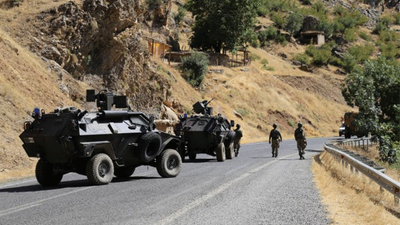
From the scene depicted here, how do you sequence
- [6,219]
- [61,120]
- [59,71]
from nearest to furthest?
[6,219]
[61,120]
[59,71]

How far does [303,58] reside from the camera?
93562mm

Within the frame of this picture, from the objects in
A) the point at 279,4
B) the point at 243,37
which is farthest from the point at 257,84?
the point at 279,4

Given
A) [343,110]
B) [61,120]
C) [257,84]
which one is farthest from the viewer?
[343,110]

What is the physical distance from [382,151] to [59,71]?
21.6m

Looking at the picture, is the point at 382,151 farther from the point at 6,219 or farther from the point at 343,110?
the point at 343,110

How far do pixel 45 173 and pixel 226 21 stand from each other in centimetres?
5651

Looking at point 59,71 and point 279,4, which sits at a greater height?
point 279,4

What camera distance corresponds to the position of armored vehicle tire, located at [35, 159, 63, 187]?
13479 millimetres

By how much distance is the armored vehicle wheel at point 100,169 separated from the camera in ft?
42.4

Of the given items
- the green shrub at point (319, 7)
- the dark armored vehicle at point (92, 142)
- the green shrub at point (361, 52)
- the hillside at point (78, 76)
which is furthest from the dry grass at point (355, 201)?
the green shrub at point (319, 7)

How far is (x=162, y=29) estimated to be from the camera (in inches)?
2724

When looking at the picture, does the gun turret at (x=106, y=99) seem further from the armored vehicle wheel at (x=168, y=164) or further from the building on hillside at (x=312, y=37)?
the building on hillside at (x=312, y=37)

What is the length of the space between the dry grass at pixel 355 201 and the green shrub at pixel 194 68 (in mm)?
41595

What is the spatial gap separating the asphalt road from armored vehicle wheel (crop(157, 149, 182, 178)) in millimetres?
235
